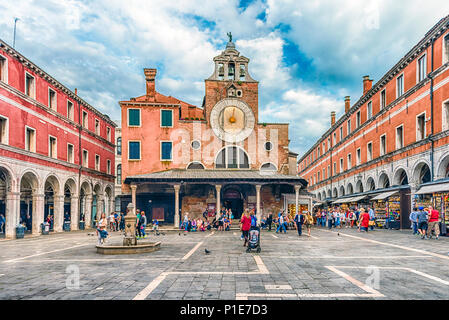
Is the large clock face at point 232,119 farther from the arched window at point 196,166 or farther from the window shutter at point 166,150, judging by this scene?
the window shutter at point 166,150

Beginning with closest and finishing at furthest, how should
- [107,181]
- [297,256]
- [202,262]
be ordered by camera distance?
[202,262] → [297,256] → [107,181]

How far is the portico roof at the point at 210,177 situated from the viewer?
2891 centimetres

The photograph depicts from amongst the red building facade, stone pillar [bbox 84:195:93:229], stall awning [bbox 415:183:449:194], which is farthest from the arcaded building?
stall awning [bbox 415:183:449:194]

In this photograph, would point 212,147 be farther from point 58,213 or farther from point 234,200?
point 58,213

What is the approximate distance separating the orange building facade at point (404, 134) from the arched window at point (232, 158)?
1078 cm

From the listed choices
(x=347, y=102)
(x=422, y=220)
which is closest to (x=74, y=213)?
(x=422, y=220)

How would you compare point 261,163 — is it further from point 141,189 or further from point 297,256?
point 297,256

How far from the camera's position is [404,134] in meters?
26.3

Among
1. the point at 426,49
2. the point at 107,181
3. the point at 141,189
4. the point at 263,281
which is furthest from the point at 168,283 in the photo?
the point at 107,181

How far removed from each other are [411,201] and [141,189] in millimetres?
21923

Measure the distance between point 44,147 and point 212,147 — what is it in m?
14.2

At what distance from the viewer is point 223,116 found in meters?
34.2

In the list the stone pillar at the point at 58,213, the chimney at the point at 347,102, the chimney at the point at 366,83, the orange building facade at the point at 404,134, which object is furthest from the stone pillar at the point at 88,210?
the chimney at the point at 347,102

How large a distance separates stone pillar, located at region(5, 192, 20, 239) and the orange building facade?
24.5 meters
